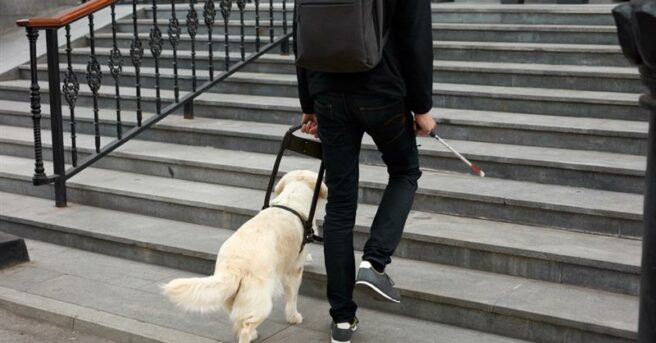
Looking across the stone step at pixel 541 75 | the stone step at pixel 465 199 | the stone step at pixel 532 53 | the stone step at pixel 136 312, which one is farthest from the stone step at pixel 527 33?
the stone step at pixel 136 312

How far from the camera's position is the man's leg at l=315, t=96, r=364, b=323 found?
4.07 m

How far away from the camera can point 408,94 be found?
4023 mm

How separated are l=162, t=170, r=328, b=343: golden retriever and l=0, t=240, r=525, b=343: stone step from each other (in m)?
0.27

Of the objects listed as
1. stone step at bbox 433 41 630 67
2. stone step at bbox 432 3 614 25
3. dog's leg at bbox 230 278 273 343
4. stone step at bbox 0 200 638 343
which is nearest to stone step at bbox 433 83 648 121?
stone step at bbox 433 41 630 67

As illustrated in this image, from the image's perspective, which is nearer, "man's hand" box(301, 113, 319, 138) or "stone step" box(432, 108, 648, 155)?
"man's hand" box(301, 113, 319, 138)

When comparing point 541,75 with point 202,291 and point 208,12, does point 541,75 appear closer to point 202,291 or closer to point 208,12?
point 208,12

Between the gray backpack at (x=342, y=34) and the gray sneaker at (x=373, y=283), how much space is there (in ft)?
3.20

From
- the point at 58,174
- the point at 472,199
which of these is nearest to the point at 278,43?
the point at 58,174

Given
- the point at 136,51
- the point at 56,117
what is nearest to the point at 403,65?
the point at 56,117

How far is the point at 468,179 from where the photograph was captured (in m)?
5.84

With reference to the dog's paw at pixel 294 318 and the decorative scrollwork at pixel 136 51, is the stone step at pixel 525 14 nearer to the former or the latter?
the decorative scrollwork at pixel 136 51

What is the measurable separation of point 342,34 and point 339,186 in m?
0.76

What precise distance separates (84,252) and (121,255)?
35 centimetres

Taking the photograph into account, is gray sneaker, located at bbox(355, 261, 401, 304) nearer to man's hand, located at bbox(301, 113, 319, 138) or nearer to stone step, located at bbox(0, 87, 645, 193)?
man's hand, located at bbox(301, 113, 319, 138)
